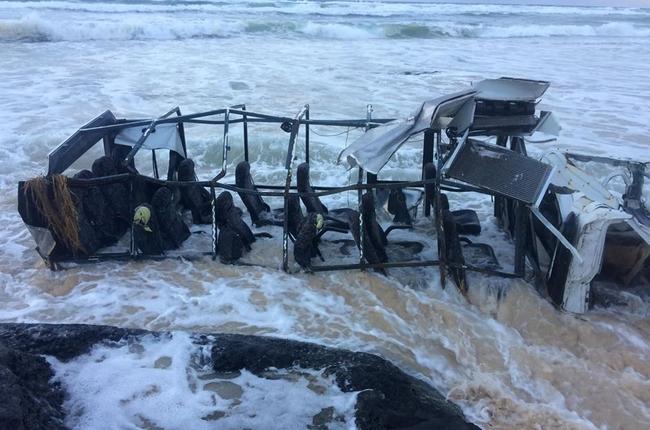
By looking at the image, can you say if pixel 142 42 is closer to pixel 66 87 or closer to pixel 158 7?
pixel 66 87

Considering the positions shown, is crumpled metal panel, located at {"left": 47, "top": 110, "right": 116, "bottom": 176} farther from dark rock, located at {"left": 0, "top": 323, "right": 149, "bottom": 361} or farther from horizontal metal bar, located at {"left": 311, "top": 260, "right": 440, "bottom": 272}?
horizontal metal bar, located at {"left": 311, "top": 260, "right": 440, "bottom": 272}

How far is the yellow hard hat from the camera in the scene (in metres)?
6.25

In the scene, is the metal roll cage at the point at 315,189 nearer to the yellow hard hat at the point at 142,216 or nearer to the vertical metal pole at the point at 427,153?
the vertical metal pole at the point at 427,153

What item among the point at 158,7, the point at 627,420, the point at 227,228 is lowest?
the point at 627,420

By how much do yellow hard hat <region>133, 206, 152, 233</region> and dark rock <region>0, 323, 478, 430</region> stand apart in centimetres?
152

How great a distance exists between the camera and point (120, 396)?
436 cm

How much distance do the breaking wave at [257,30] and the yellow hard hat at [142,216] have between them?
961 inches

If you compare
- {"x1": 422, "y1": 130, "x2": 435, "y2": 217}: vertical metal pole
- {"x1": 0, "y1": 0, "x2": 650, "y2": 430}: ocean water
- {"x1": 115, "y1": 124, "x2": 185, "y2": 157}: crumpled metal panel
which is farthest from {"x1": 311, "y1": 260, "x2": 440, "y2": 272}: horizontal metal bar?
{"x1": 115, "y1": 124, "x2": 185, "y2": 157}: crumpled metal panel

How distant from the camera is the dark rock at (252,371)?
3821mm

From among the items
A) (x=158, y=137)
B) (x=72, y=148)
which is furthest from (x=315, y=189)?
(x=72, y=148)

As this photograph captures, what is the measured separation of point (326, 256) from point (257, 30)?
27652 mm

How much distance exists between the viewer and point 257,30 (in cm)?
3161

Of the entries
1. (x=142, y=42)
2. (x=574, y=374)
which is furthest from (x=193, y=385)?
(x=142, y=42)

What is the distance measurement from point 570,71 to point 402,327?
19078 mm
